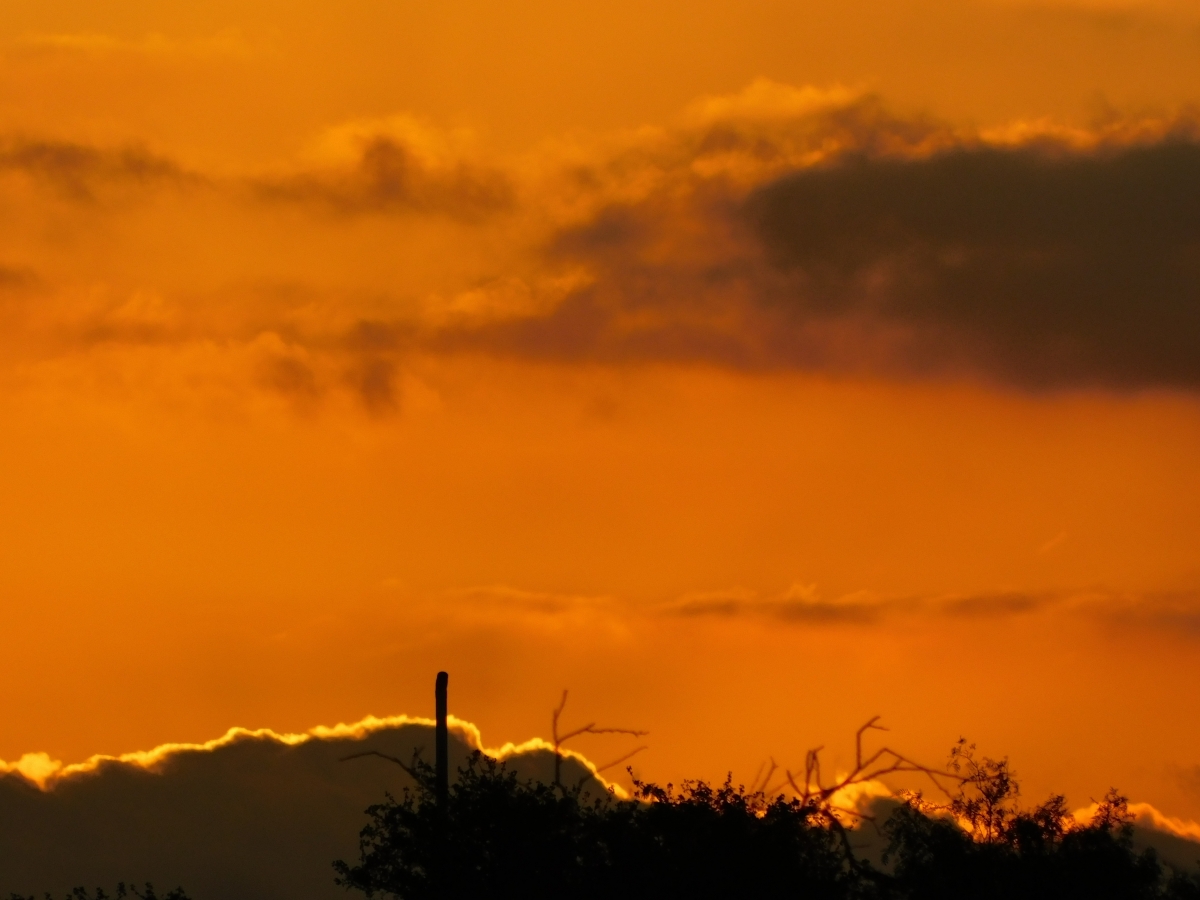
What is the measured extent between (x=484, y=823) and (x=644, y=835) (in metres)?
3.93

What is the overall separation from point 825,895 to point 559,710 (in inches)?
Result: 302

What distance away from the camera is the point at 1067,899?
57.8m

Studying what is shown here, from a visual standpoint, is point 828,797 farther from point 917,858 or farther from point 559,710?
point 559,710

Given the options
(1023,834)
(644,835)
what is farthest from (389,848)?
(1023,834)

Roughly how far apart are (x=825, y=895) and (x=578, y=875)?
589cm

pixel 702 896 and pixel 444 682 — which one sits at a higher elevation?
pixel 444 682

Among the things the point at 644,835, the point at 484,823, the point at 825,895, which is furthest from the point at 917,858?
the point at 484,823

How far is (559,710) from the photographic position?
6003 cm

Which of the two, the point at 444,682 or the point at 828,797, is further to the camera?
the point at 444,682

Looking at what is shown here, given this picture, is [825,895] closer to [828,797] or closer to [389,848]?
[828,797]

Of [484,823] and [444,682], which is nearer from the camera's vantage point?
[484,823]

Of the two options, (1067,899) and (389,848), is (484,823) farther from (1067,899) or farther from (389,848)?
(1067,899)

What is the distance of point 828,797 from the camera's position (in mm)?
59281

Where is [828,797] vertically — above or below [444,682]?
below
